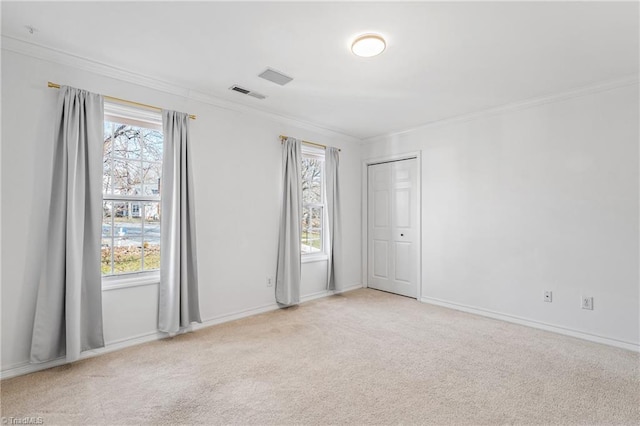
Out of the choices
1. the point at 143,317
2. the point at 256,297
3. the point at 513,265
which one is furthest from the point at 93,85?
the point at 513,265

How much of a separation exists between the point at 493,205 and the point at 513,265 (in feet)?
2.40

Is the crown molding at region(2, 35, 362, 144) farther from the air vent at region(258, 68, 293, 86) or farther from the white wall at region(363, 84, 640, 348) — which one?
the white wall at region(363, 84, 640, 348)

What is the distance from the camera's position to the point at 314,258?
4.70 meters

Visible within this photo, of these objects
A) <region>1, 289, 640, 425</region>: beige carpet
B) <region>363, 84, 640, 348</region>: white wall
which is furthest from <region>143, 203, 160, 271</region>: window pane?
<region>363, 84, 640, 348</region>: white wall

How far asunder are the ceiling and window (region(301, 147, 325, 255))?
1380 millimetres

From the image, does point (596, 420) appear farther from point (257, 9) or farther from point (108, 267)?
point (108, 267)

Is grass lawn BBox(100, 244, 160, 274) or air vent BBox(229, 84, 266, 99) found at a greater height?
air vent BBox(229, 84, 266, 99)

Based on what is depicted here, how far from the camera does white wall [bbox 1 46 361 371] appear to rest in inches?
94.9

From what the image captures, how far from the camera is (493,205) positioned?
12.6 ft

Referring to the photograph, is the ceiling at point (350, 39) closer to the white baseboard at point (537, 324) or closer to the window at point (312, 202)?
the window at point (312, 202)

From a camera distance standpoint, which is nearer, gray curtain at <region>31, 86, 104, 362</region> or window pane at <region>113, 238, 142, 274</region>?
gray curtain at <region>31, 86, 104, 362</region>

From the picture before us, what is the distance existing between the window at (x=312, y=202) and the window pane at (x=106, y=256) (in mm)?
2408

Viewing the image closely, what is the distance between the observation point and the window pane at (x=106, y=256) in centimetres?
293

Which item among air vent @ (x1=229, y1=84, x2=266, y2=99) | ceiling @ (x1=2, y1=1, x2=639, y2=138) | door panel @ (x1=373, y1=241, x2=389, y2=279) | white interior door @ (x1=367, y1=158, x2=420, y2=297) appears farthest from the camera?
door panel @ (x1=373, y1=241, x2=389, y2=279)
